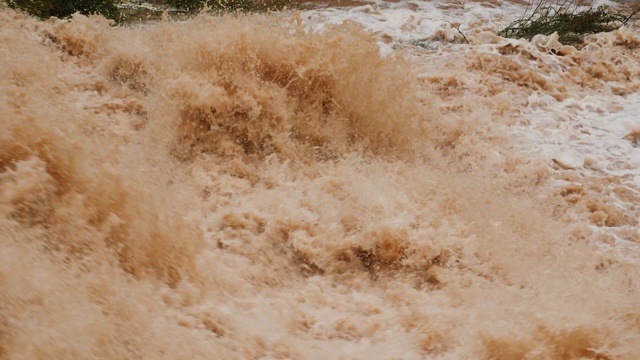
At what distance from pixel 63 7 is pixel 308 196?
12.2 feet

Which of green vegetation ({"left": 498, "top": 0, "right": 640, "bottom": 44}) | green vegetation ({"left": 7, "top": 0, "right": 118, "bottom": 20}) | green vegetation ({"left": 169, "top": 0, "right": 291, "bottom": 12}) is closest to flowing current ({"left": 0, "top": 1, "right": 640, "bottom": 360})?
green vegetation ({"left": 7, "top": 0, "right": 118, "bottom": 20})

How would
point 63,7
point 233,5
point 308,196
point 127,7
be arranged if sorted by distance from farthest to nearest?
point 233,5
point 127,7
point 63,7
point 308,196

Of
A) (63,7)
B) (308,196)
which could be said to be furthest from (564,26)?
(63,7)

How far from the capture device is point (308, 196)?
10.5 feet

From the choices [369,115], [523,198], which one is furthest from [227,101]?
[523,198]

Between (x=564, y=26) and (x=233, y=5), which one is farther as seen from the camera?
(x=233, y=5)

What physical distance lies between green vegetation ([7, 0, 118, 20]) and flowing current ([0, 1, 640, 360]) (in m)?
0.48

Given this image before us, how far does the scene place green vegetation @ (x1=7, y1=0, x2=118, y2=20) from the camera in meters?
4.91

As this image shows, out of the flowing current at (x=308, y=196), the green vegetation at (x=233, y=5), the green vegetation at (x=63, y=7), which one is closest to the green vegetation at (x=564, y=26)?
the flowing current at (x=308, y=196)

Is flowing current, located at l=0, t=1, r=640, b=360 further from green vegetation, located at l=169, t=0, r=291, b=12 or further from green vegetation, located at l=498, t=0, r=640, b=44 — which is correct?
green vegetation, located at l=169, t=0, r=291, b=12

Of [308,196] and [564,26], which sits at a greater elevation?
[564,26]

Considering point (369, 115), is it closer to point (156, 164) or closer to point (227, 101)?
point (227, 101)

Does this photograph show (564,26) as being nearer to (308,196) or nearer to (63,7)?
(308,196)

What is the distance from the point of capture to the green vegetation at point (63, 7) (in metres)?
4.91
